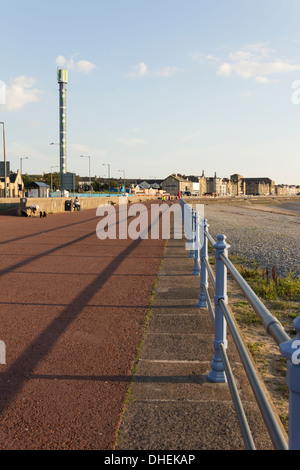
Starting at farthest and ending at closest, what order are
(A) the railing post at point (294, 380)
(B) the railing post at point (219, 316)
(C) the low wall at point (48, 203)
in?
(C) the low wall at point (48, 203)
(B) the railing post at point (219, 316)
(A) the railing post at point (294, 380)

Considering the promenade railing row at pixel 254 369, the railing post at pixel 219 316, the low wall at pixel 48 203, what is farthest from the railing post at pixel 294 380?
the low wall at pixel 48 203

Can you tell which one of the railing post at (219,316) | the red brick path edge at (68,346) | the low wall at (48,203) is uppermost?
the low wall at (48,203)

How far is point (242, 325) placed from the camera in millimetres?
5391

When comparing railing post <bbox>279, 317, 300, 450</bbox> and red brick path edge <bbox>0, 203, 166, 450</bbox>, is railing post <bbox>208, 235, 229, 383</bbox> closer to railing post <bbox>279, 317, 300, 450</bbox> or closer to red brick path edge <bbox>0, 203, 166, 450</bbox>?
red brick path edge <bbox>0, 203, 166, 450</bbox>

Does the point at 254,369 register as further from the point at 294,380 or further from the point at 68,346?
the point at 68,346

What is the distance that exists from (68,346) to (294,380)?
3511 millimetres

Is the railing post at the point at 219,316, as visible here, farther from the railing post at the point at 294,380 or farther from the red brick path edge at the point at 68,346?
the railing post at the point at 294,380

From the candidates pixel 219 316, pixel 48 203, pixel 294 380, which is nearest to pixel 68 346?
pixel 219 316

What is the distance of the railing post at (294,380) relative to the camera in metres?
1.28

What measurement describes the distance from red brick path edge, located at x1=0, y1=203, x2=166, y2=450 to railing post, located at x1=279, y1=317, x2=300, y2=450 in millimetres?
1592

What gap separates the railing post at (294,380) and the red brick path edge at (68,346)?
1.59 meters

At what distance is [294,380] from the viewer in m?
1.30
